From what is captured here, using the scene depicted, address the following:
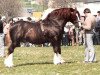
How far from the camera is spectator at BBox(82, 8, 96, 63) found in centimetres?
1802

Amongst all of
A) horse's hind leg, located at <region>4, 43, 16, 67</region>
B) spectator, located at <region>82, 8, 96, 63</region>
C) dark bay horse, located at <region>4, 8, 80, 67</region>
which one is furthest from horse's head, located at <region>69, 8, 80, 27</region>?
horse's hind leg, located at <region>4, 43, 16, 67</region>

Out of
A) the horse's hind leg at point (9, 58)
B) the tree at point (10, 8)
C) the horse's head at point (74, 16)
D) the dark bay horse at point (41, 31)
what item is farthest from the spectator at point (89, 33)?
the tree at point (10, 8)

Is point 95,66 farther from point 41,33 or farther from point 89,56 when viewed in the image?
point 41,33

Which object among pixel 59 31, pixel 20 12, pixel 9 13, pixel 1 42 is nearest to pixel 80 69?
pixel 59 31

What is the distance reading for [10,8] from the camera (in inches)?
3329

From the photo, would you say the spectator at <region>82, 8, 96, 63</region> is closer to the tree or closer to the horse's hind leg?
the horse's hind leg

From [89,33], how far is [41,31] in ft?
7.05

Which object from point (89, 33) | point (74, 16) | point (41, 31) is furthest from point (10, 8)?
point (41, 31)

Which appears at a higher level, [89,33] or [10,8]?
[89,33]

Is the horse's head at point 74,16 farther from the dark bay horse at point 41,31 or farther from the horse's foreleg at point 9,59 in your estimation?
the horse's foreleg at point 9,59

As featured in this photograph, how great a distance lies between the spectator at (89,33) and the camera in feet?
59.1

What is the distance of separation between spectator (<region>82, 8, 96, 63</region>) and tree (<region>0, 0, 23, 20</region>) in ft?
208

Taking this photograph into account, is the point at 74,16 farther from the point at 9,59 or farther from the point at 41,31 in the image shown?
the point at 9,59

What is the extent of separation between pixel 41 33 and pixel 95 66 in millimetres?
2584
